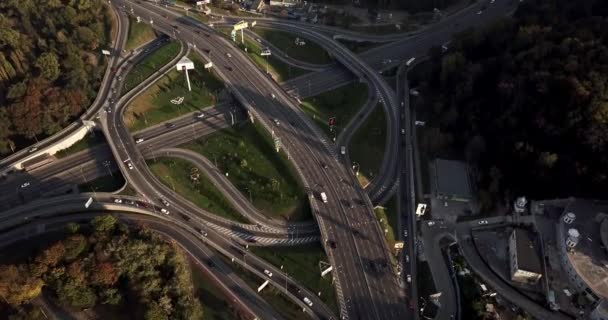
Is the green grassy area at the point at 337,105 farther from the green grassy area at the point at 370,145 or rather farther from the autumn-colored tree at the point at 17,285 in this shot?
the autumn-colored tree at the point at 17,285

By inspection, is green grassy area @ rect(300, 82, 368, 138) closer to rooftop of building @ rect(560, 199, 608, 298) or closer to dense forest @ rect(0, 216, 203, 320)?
dense forest @ rect(0, 216, 203, 320)

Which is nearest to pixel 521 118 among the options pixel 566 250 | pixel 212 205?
pixel 566 250

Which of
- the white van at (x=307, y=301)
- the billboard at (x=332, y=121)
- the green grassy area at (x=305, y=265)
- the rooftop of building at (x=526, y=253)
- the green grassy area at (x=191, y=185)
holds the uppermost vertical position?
the billboard at (x=332, y=121)

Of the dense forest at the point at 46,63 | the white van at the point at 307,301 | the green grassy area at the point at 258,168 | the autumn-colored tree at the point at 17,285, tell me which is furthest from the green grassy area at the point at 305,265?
the dense forest at the point at 46,63

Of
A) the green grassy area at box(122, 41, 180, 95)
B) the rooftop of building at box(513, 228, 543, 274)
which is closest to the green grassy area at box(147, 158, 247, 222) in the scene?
the green grassy area at box(122, 41, 180, 95)

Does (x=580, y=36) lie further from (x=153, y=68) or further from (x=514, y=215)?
(x=153, y=68)

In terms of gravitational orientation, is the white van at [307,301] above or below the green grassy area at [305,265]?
below
